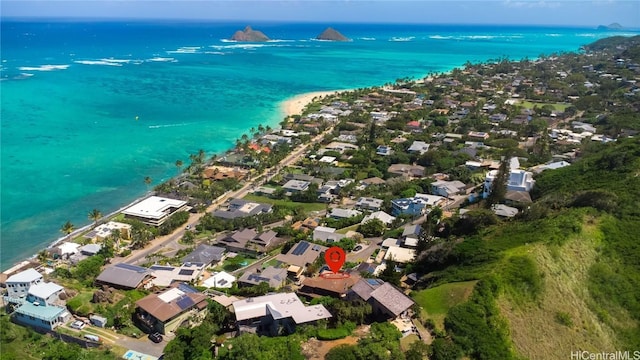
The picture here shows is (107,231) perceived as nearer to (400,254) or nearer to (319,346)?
(400,254)

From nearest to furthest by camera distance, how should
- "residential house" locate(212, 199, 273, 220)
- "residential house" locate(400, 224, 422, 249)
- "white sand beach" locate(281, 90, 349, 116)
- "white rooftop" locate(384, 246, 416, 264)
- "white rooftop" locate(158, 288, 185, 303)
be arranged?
"white rooftop" locate(158, 288, 185, 303)
"white rooftop" locate(384, 246, 416, 264)
"residential house" locate(400, 224, 422, 249)
"residential house" locate(212, 199, 273, 220)
"white sand beach" locate(281, 90, 349, 116)

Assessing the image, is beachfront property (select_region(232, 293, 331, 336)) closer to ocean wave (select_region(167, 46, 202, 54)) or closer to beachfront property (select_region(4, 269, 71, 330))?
beachfront property (select_region(4, 269, 71, 330))

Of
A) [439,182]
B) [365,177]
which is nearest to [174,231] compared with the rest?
[365,177]

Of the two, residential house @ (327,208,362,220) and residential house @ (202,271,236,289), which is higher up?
residential house @ (327,208,362,220)

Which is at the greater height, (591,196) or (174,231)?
(591,196)

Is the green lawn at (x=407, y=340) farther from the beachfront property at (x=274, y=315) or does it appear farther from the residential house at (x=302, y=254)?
the residential house at (x=302, y=254)

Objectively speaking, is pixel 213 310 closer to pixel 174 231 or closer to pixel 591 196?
pixel 174 231

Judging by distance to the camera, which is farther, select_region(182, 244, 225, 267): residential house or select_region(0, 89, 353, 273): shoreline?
select_region(0, 89, 353, 273): shoreline

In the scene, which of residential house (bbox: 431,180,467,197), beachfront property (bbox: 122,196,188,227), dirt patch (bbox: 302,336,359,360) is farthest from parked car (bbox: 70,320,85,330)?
residential house (bbox: 431,180,467,197)

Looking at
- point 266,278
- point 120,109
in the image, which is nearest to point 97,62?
point 120,109
